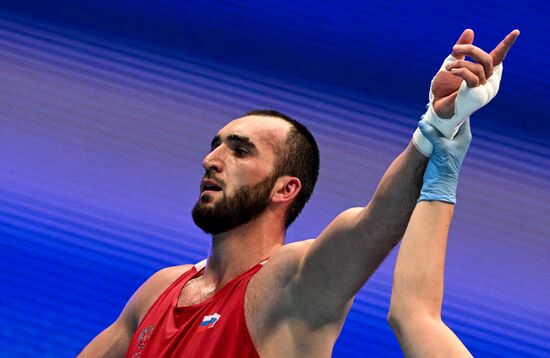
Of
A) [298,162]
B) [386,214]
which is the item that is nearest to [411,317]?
[386,214]

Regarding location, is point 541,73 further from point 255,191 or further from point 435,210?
point 435,210

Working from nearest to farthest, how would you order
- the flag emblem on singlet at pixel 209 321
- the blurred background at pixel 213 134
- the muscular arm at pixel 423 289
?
the muscular arm at pixel 423 289 → the flag emblem on singlet at pixel 209 321 → the blurred background at pixel 213 134

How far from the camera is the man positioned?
1671 mm

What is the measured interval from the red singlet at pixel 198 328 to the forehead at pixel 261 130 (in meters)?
0.31

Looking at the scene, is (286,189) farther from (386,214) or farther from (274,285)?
(386,214)

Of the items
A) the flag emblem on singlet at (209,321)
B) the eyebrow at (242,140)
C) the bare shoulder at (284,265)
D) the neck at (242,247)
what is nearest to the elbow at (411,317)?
the bare shoulder at (284,265)

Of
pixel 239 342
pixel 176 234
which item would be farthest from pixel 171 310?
pixel 176 234

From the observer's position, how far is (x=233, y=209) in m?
2.27

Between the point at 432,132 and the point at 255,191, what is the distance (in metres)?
0.75

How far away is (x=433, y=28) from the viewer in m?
2.75

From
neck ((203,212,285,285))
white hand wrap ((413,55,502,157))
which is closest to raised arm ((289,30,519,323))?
white hand wrap ((413,55,502,157))

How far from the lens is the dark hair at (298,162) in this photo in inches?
93.2

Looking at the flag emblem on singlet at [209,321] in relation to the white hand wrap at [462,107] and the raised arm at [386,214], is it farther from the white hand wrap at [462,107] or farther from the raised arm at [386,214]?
the white hand wrap at [462,107]

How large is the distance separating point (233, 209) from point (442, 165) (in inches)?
29.8
